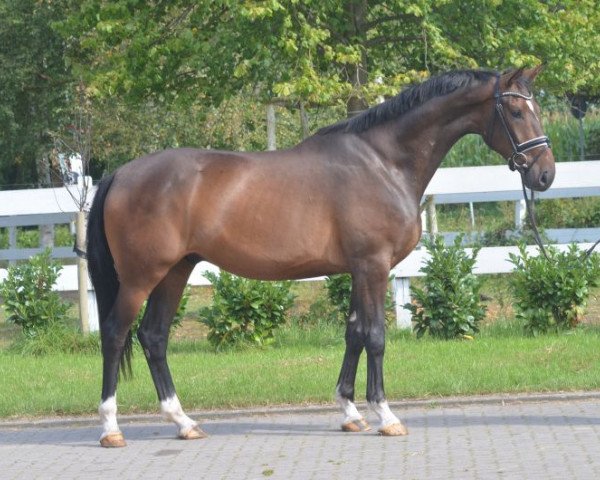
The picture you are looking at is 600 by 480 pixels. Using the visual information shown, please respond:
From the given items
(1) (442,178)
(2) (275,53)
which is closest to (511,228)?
(1) (442,178)

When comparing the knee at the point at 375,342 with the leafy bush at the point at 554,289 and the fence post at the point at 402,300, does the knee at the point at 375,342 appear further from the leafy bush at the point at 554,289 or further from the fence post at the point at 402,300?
the fence post at the point at 402,300

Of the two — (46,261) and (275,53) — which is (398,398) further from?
(275,53)

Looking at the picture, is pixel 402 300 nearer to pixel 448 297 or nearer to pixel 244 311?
pixel 448 297

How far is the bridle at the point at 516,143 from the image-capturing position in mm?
7871

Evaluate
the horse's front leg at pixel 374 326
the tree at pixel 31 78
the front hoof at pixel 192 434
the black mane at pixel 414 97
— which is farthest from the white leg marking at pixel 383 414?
the tree at pixel 31 78

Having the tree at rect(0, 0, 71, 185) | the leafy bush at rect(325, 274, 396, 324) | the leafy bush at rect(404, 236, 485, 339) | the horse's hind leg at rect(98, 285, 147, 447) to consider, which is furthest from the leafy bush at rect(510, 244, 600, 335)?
the tree at rect(0, 0, 71, 185)

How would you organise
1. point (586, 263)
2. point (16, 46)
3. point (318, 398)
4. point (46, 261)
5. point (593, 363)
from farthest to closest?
1. point (16, 46)
2. point (46, 261)
3. point (586, 263)
4. point (593, 363)
5. point (318, 398)

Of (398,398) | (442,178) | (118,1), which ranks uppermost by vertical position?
(118,1)

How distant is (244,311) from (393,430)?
14.4ft

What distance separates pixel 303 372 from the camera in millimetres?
10109

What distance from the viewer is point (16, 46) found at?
80.9 ft

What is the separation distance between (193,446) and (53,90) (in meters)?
18.6

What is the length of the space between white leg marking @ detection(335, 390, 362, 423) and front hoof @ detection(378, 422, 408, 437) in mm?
292

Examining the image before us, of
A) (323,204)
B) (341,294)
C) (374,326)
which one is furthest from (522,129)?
(341,294)
